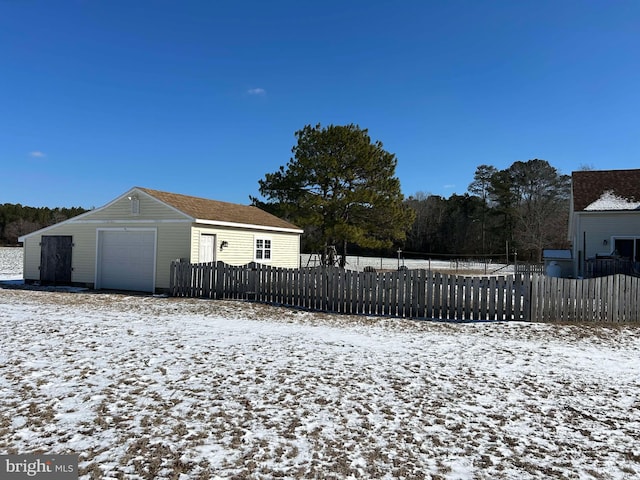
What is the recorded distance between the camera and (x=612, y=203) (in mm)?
20719

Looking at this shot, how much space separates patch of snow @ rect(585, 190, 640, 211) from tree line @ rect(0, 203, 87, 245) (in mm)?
83132

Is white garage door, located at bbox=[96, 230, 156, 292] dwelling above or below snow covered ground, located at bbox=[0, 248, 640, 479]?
above

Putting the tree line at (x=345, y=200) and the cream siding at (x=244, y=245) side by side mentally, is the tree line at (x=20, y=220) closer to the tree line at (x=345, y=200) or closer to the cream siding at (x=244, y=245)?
the tree line at (x=345, y=200)

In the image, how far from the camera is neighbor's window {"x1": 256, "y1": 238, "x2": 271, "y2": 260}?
2003cm

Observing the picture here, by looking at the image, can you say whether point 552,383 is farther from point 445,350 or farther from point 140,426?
point 140,426

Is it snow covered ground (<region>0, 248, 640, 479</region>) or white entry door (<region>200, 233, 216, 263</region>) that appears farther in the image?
white entry door (<region>200, 233, 216, 263</region>)

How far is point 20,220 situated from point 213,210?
8236cm

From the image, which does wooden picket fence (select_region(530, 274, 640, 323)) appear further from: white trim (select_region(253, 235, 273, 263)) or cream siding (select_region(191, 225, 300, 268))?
white trim (select_region(253, 235, 273, 263))

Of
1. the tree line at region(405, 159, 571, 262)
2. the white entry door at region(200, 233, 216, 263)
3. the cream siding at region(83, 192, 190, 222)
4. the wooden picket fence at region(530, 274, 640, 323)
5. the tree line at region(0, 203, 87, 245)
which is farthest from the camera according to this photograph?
the tree line at region(0, 203, 87, 245)

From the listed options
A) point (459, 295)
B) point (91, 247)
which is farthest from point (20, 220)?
point (459, 295)

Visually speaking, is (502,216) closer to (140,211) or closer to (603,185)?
(603,185)

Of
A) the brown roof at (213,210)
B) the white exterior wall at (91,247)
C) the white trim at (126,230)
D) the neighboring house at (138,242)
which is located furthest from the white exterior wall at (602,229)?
the white trim at (126,230)

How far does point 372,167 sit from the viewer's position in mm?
28156

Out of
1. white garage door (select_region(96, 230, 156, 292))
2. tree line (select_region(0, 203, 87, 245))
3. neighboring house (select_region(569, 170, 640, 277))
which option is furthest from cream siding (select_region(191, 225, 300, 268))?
tree line (select_region(0, 203, 87, 245))
